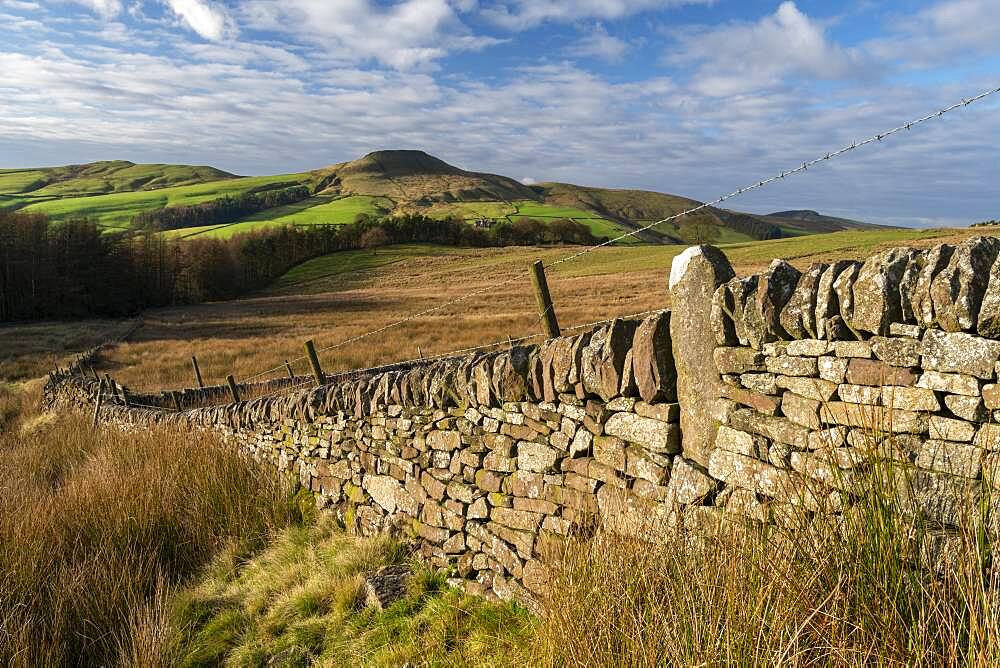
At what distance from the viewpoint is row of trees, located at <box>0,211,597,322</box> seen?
39.1 meters

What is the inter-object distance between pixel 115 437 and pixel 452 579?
22.0 ft

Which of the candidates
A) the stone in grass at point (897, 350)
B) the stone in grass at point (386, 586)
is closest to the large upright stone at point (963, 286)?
the stone in grass at point (897, 350)

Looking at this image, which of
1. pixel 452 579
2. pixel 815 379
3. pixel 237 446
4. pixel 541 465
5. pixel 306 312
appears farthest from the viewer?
pixel 306 312

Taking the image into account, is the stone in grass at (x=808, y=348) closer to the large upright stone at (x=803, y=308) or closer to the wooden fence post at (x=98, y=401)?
the large upright stone at (x=803, y=308)

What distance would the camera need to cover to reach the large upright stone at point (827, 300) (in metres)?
2.44

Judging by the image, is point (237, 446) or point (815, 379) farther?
point (237, 446)

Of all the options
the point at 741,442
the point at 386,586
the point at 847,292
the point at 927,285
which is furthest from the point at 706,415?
the point at 386,586

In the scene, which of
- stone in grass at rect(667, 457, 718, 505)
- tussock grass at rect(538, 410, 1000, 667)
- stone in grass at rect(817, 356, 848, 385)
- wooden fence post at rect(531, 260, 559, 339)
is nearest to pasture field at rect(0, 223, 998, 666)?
tussock grass at rect(538, 410, 1000, 667)

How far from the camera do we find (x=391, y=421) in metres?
5.30

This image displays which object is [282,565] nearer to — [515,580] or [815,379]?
[515,580]

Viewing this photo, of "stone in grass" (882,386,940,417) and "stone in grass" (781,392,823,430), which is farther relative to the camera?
"stone in grass" (781,392,823,430)

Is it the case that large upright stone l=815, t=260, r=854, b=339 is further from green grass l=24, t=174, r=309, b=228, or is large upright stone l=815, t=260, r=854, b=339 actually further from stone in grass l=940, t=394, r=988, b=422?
green grass l=24, t=174, r=309, b=228

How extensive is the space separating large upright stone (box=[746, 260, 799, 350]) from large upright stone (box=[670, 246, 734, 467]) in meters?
0.26

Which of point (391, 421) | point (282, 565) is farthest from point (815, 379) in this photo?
point (282, 565)
